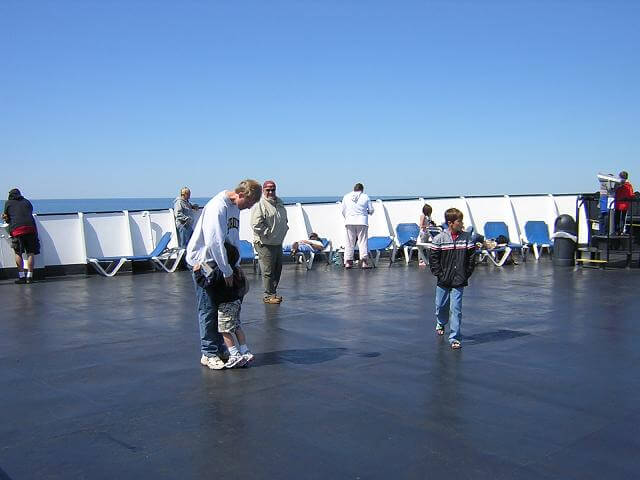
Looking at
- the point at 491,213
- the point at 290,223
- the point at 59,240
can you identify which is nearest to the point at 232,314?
the point at 59,240

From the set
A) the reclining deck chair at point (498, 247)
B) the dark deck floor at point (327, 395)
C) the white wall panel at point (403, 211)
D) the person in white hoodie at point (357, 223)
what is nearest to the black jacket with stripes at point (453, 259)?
the dark deck floor at point (327, 395)

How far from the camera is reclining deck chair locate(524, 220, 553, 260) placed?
1634 centimetres

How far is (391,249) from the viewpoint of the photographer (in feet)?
51.9

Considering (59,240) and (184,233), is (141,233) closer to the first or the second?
(184,233)

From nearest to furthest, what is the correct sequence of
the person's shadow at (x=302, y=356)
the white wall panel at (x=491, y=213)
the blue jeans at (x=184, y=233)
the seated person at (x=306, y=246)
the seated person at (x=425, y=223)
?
the person's shadow at (x=302, y=356)
the blue jeans at (x=184, y=233)
the seated person at (x=306, y=246)
the seated person at (x=425, y=223)
the white wall panel at (x=491, y=213)

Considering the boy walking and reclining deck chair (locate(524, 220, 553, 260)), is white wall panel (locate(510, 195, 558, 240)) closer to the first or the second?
reclining deck chair (locate(524, 220, 553, 260))

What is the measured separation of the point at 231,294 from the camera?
5.74 metres

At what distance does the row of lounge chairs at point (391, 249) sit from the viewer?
1366cm

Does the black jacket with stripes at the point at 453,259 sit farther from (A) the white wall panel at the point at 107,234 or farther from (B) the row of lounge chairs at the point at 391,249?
(A) the white wall panel at the point at 107,234

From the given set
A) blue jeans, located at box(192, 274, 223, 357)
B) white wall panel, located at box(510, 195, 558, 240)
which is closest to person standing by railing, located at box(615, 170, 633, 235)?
white wall panel, located at box(510, 195, 558, 240)

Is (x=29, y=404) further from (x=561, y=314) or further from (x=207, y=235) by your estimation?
(x=561, y=314)

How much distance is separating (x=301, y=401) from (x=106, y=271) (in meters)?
9.71

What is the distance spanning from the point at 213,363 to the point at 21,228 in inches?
313

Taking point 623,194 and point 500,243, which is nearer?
point 623,194
